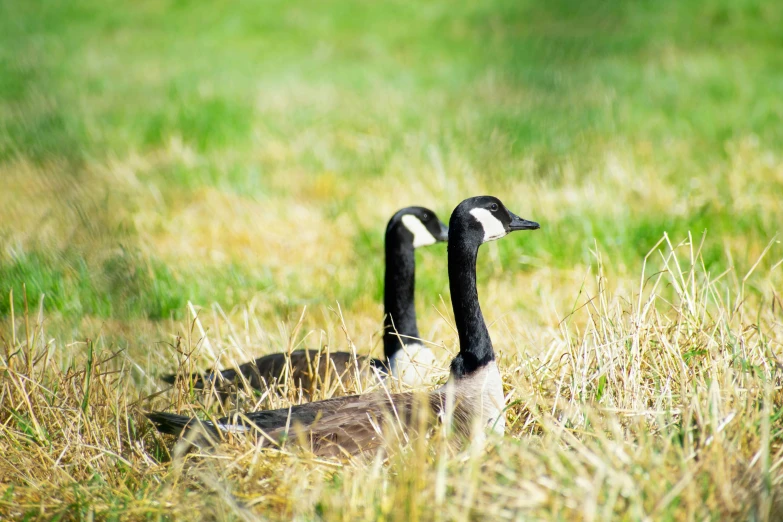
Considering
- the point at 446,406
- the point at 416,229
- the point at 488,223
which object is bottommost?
the point at 446,406

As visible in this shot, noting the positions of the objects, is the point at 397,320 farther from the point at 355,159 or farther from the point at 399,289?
the point at 355,159

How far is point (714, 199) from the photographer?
6.32 m

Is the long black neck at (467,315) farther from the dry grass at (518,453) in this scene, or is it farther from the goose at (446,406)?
the dry grass at (518,453)

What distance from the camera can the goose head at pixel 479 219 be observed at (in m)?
3.43

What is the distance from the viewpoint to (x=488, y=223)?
3.52 meters

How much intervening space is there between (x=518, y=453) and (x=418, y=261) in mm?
3692

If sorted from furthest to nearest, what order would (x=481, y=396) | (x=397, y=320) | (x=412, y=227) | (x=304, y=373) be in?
(x=412, y=227)
(x=397, y=320)
(x=304, y=373)
(x=481, y=396)

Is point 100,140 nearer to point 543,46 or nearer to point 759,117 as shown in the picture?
point 543,46

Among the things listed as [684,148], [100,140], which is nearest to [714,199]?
[684,148]

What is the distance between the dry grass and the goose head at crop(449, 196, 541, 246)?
53cm

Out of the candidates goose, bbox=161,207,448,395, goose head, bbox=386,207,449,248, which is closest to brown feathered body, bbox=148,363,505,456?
goose, bbox=161,207,448,395

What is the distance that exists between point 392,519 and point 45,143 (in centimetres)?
137

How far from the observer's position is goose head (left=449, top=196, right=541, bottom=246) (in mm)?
3426

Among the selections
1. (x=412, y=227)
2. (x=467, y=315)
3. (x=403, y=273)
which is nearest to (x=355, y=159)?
(x=412, y=227)
